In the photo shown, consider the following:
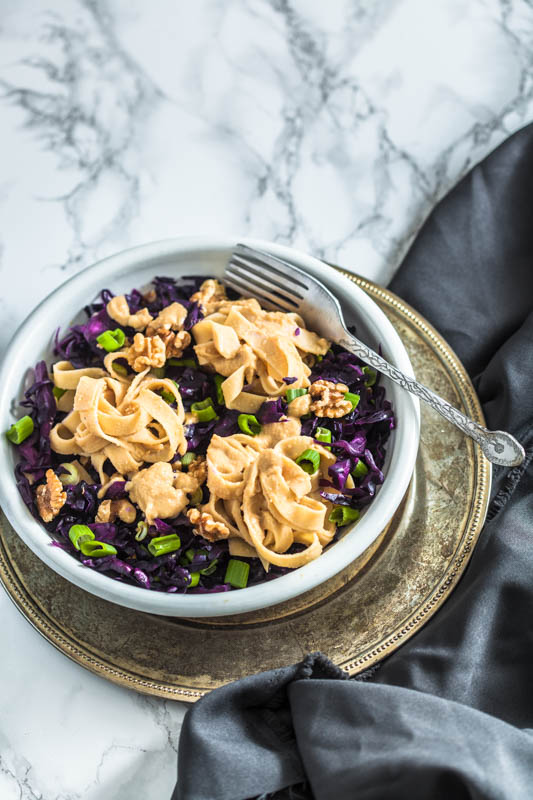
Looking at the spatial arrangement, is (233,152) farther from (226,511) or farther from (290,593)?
(290,593)

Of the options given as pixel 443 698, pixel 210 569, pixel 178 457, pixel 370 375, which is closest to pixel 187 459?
pixel 178 457

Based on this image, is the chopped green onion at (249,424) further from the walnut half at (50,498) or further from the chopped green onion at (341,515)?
the walnut half at (50,498)

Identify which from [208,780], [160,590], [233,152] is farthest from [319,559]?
[233,152]

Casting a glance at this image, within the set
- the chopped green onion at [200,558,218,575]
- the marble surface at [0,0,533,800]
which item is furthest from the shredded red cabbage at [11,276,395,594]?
the marble surface at [0,0,533,800]

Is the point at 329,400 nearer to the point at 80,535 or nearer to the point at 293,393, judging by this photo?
the point at 293,393

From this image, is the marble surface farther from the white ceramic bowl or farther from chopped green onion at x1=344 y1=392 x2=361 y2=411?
chopped green onion at x1=344 y1=392 x2=361 y2=411

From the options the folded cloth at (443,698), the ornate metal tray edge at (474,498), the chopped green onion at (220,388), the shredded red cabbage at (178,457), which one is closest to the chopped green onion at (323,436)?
the shredded red cabbage at (178,457)

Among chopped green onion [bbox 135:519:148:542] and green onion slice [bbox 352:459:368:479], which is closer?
chopped green onion [bbox 135:519:148:542]
